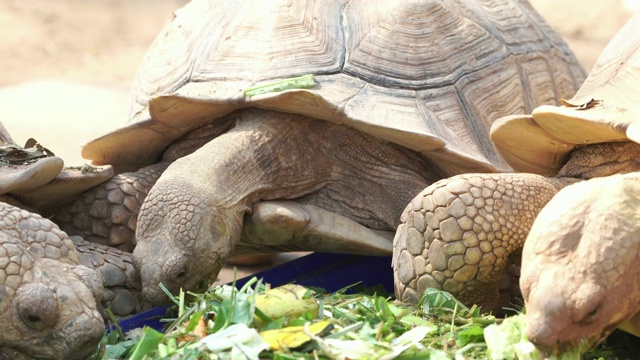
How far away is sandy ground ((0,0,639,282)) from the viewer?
6969 mm

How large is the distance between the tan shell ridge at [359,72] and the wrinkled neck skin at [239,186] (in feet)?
0.41

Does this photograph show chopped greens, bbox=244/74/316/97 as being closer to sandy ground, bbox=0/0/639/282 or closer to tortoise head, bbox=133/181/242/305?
tortoise head, bbox=133/181/242/305

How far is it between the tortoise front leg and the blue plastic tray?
0.72 meters

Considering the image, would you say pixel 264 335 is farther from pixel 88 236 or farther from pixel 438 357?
pixel 88 236

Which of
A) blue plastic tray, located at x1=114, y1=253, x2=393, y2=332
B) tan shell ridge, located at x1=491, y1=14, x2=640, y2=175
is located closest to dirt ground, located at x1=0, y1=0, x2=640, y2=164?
blue plastic tray, located at x1=114, y1=253, x2=393, y2=332

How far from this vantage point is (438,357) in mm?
2436

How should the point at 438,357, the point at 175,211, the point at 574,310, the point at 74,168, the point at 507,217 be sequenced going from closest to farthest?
the point at 574,310 → the point at 438,357 → the point at 507,217 → the point at 175,211 → the point at 74,168

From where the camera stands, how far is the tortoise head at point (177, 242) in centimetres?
313

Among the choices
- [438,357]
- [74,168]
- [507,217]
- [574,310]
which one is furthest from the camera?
[74,168]

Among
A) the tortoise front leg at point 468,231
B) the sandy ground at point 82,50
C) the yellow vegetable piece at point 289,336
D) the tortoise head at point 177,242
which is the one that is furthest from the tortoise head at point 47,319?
the sandy ground at point 82,50

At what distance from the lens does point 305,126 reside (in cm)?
367

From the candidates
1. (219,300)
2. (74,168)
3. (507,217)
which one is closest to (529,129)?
(507,217)

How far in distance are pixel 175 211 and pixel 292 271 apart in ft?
2.29

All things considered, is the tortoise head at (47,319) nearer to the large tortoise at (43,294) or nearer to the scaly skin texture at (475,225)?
the large tortoise at (43,294)
